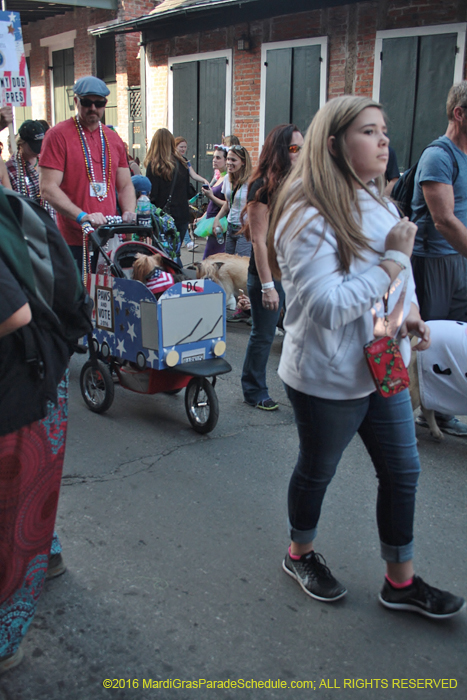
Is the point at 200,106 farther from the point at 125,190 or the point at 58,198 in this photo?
the point at 58,198

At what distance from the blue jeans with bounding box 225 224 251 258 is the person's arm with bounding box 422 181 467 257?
154 inches

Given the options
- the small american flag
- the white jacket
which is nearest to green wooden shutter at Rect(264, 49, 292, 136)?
the small american flag

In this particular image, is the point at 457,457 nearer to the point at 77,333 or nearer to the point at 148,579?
the point at 148,579

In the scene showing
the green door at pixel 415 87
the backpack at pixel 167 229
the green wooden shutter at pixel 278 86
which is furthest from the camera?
the green wooden shutter at pixel 278 86

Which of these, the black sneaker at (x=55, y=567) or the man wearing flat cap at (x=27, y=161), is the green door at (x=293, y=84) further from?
the black sneaker at (x=55, y=567)

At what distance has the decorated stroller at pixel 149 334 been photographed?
4.06m

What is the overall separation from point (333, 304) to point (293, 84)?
11.3 metres

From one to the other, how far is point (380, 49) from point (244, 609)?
1056 cm

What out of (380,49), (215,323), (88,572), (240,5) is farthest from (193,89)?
(88,572)

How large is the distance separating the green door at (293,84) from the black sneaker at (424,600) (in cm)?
1061

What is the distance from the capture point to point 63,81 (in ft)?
63.1

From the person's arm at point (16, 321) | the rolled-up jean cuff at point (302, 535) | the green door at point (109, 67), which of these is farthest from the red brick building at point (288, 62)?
the person's arm at point (16, 321)

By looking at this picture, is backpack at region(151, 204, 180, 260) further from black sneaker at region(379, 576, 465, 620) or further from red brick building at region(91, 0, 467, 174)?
black sneaker at region(379, 576, 465, 620)

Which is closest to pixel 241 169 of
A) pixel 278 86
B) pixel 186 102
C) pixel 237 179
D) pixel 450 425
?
pixel 237 179
